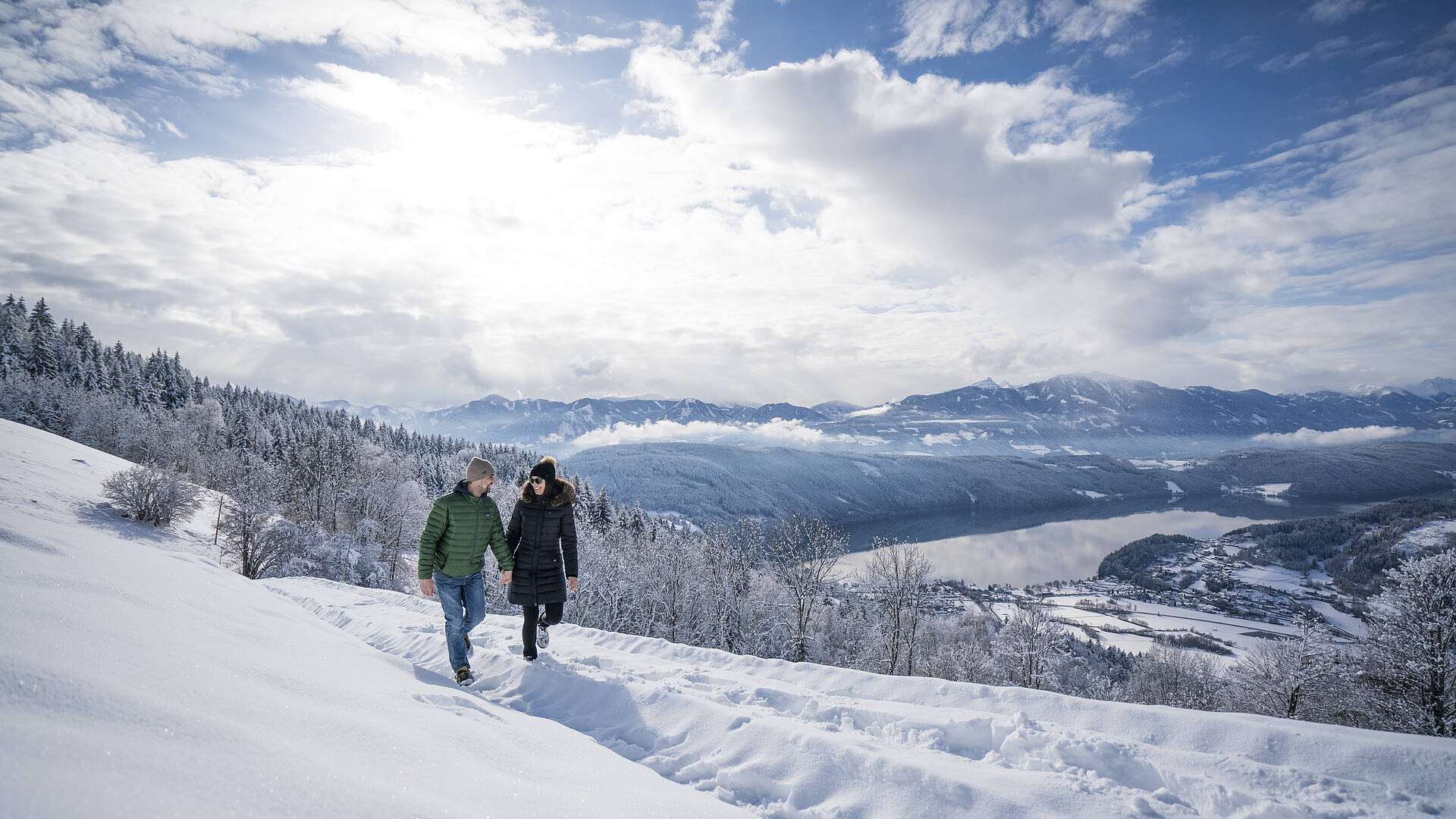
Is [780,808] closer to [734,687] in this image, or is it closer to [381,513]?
[734,687]

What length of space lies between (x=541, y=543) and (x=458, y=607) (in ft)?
4.28

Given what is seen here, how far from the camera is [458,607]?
23.4ft

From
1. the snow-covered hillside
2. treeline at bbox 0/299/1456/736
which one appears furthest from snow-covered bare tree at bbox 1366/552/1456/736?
the snow-covered hillside

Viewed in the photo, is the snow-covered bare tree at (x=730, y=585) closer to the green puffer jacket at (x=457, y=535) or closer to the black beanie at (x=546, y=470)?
the black beanie at (x=546, y=470)

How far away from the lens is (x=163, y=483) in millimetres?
23484

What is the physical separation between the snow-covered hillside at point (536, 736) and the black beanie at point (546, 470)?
2.51 m

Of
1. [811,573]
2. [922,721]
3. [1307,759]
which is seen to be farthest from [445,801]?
[811,573]

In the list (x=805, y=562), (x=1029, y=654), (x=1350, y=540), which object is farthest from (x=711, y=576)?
(x=1350, y=540)

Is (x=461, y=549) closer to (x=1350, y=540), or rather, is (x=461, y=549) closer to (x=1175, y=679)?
(x=1175, y=679)

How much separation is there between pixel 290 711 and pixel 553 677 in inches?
144

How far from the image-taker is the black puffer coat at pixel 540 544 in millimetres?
7637

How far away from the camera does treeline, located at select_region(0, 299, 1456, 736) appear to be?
17.9 meters

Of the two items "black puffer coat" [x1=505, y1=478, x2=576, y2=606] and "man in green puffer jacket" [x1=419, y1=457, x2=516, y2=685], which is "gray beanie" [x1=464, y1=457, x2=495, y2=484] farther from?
"black puffer coat" [x1=505, y1=478, x2=576, y2=606]

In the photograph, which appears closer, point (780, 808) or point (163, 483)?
point (780, 808)
